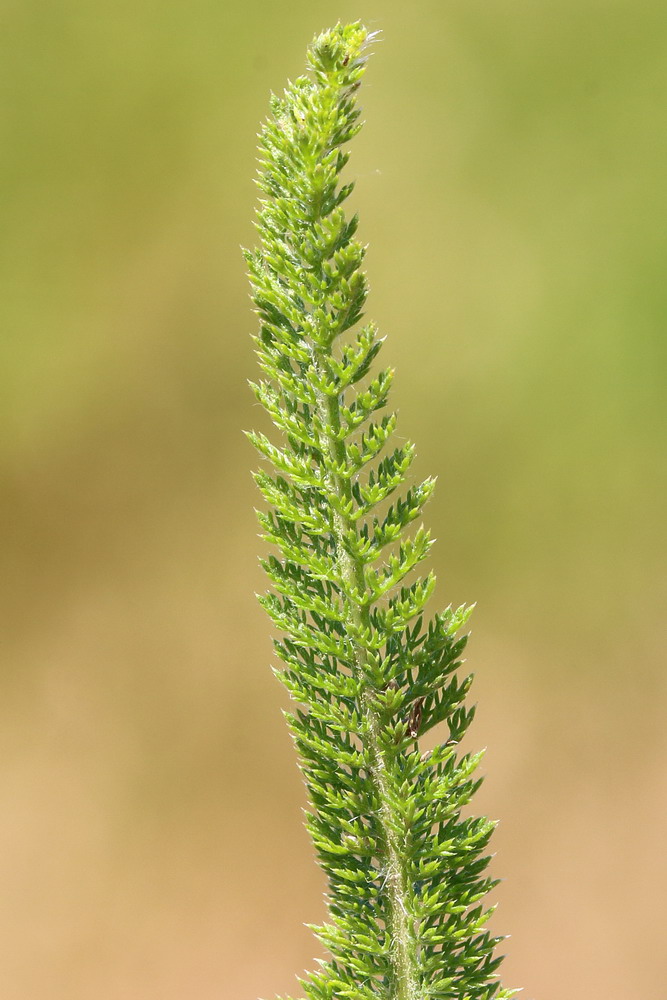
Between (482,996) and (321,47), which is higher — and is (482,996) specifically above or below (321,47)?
below

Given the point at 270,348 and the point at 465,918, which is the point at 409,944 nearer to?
the point at 465,918

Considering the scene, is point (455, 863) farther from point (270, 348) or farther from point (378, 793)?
point (270, 348)

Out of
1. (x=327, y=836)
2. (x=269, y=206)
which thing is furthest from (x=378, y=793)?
(x=269, y=206)

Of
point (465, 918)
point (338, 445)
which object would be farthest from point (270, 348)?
point (465, 918)
